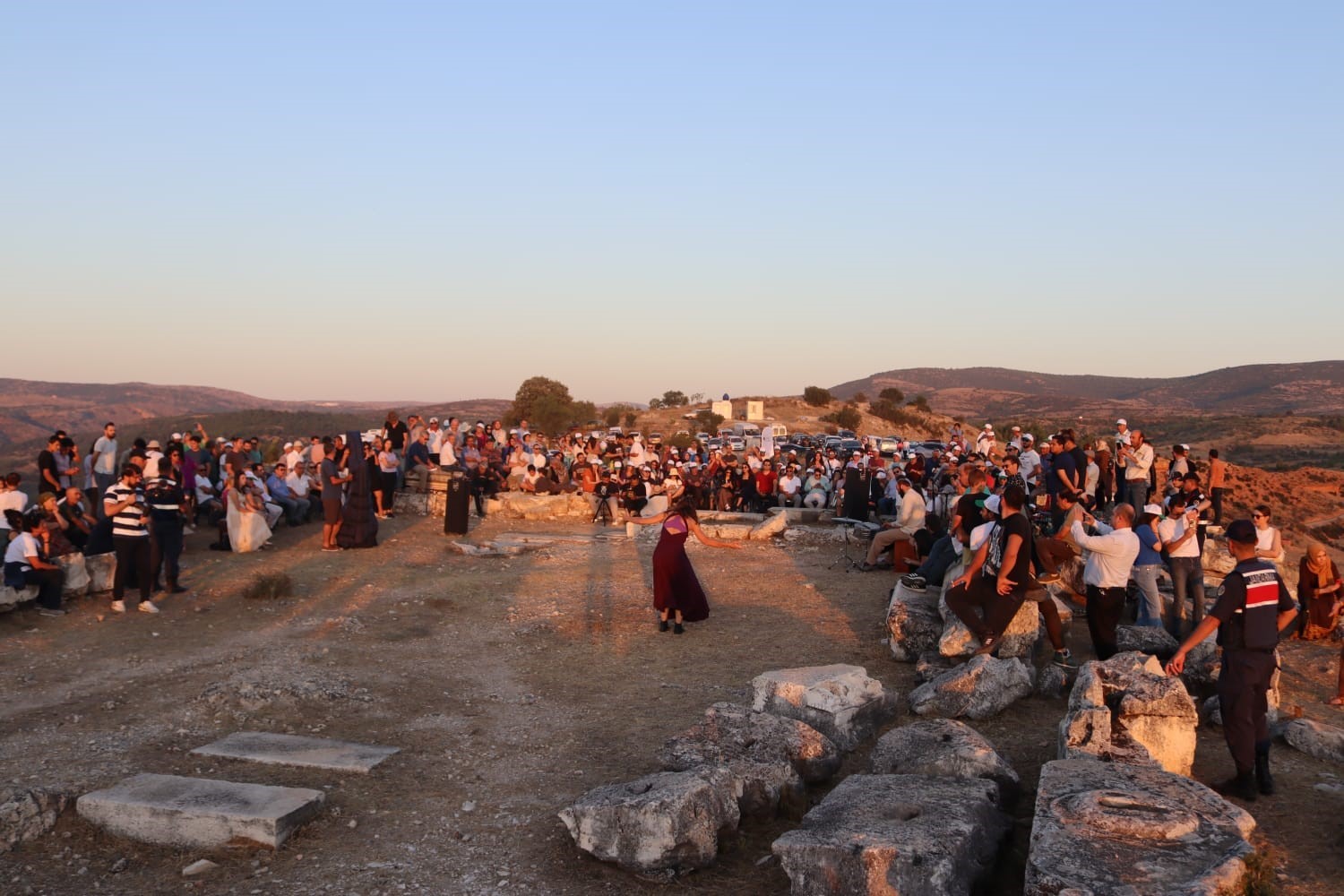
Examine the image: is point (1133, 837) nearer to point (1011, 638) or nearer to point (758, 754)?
point (758, 754)

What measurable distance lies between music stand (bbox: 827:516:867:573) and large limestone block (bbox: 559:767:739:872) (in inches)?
370

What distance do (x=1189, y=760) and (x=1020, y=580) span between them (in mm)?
2435

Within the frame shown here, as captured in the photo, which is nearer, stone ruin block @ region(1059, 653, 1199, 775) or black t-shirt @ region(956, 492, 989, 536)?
stone ruin block @ region(1059, 653, 1199, 775)

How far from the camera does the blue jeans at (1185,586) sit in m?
10.3

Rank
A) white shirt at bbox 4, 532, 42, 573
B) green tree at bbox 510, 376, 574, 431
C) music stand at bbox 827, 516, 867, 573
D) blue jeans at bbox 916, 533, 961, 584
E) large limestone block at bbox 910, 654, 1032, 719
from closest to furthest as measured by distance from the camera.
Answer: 1. large limestone block at bbox 910, 654, 1032, 719
2. white shirt at bbox 4, 532, 42, 573
3. blue jeans at bbox 916, 533, 961, 584
4. music stand at bbox 827, 516, 867, 573
5. green tree at bbox 510, 376, 574, 431

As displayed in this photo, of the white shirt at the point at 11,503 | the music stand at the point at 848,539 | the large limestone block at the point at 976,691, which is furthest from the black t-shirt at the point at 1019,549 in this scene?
the white shirt at the point at 11,503

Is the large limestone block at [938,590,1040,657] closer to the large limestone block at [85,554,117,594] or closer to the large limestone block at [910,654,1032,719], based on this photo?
the large limestone block at [910,654,1032,719]

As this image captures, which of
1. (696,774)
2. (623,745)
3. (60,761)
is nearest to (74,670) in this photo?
(60,761)

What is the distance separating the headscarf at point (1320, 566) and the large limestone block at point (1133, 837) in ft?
22.3

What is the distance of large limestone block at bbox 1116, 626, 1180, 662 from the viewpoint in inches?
368

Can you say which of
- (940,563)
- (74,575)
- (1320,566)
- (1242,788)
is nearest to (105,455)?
(74,575)

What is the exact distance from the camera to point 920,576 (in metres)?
11.5

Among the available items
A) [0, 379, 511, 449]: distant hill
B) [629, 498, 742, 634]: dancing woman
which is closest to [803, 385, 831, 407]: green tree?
[0, 379, 511, 449]: distant hill

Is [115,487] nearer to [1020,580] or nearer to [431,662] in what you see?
[431,662]
